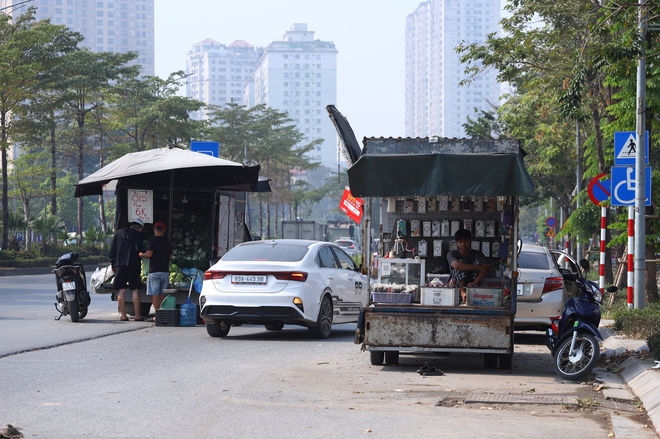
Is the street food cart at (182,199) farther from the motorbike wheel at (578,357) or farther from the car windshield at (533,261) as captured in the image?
the motorbike wheel at (578,357)

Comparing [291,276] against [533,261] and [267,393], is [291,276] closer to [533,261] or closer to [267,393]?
[533,261]

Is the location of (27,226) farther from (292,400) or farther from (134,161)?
(292,400)

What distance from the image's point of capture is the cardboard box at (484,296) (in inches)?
436

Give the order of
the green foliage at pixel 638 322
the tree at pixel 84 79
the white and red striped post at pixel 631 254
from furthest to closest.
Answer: the tree at pixel 84 79
the white and red striped post at pixel 631 254
the green foliage at pixel 638 322

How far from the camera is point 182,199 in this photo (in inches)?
768

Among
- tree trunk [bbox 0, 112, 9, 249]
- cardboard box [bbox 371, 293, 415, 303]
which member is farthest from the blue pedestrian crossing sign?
tree trunk [bbox 0, 112, 9, 249]

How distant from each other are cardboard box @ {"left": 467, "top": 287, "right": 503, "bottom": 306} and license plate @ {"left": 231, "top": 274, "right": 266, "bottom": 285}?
3.81 m

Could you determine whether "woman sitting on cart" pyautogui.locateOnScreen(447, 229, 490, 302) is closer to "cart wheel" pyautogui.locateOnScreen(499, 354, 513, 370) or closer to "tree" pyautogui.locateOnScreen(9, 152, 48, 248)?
"cart wheel" pyautogui.locateOnScreen(499, 354, 513, 370)

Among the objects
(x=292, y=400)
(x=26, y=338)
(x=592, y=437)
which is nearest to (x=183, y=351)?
(x=26, y=338)

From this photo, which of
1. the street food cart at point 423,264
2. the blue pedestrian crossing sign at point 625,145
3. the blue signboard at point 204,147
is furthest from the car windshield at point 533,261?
the blue signboard at point 204,147

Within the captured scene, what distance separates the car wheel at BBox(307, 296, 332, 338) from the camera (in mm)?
14422

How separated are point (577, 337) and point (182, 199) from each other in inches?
432

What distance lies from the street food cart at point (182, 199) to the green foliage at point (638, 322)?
7100mm

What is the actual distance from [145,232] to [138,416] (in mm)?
12022
